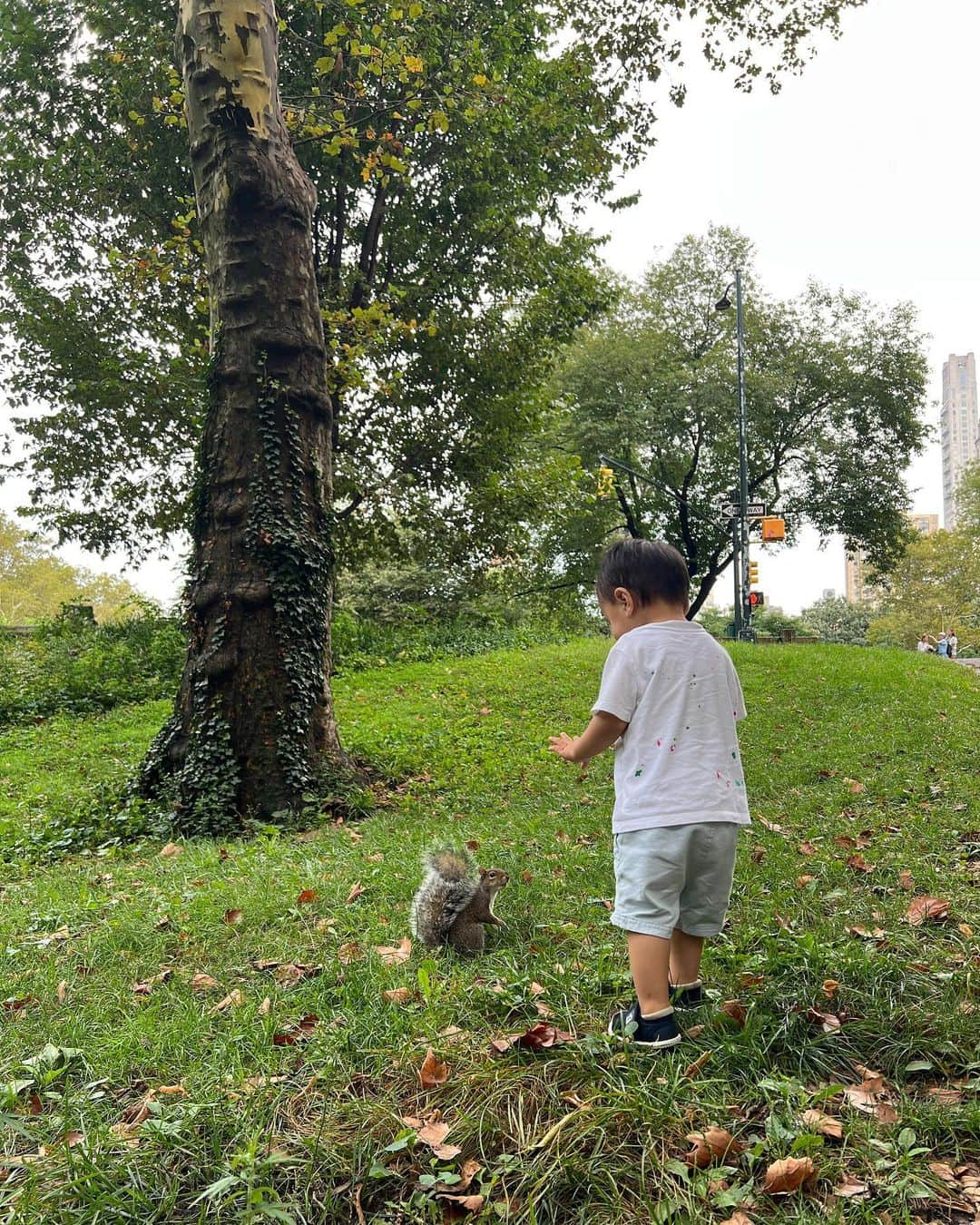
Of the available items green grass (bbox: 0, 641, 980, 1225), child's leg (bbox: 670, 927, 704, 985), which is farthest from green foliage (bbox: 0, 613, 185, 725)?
child's leg (bbox: 670, 927, 704, 985)

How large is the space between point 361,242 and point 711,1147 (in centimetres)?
1491

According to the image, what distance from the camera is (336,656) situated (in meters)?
15.1

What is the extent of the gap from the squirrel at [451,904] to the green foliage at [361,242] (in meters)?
9.06

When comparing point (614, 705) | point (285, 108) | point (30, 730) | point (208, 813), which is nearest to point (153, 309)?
Answer: point (285, 108)

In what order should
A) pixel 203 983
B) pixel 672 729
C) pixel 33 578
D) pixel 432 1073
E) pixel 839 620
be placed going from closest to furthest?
pixel 432 1073
pixel 672 729
pixel 203 983
pixel 33 578
pixel 839 620

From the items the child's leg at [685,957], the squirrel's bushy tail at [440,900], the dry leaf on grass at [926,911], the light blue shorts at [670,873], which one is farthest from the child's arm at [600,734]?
the dry leaf on grass at [926,911]

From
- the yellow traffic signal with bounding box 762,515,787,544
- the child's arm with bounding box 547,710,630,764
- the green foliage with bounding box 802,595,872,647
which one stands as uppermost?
the yellow traffic signal with bounding box 762,515,787,544

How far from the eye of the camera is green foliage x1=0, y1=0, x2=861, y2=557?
1054 centimetres

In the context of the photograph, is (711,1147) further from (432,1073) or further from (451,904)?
(451,904)

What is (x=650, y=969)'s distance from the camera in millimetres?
2367

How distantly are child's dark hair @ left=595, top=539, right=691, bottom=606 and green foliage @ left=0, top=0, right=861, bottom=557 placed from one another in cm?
867

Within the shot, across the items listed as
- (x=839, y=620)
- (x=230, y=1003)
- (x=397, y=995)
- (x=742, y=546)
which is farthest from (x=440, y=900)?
(x=839, y=620)

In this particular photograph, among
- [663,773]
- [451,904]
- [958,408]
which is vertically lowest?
[451,904]

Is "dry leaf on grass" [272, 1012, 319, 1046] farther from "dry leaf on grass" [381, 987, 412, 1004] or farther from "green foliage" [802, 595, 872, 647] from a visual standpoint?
"green foliage" [802, 595, 872, 647]
